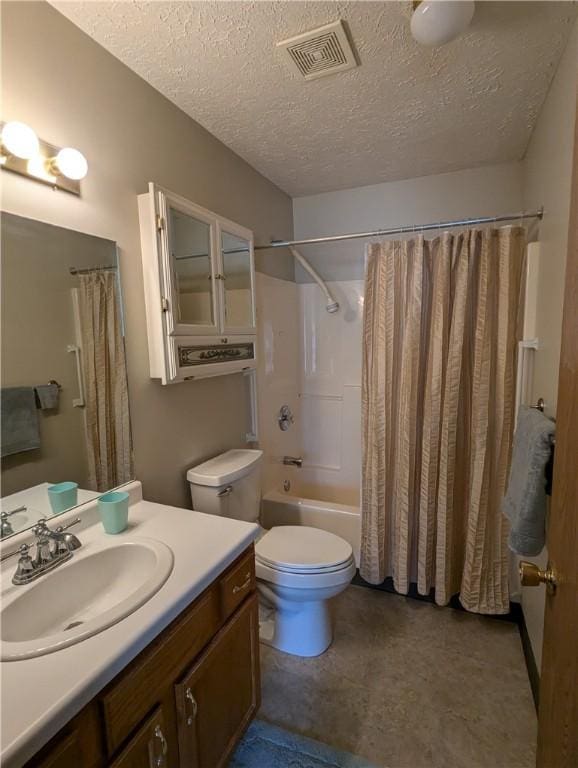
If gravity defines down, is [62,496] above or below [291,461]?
above

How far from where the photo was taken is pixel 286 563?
5.23 ft

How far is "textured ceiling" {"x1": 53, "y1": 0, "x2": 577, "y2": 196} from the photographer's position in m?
1.14

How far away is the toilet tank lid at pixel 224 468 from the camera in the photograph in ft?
5.34

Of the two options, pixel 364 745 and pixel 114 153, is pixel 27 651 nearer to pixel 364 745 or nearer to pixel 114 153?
pixel 364 745

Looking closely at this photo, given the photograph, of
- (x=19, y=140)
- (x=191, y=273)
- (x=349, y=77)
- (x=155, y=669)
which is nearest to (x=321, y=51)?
(x=349, y=77)

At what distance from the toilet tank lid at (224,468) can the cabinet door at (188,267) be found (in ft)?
1.98

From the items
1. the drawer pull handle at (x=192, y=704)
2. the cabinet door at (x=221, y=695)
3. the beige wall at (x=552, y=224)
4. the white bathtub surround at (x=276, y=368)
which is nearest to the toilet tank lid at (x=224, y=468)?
the white bathtub surround at (x=276, y=368)

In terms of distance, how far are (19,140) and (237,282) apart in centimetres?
A: 101

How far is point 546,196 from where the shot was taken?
5.08 ft

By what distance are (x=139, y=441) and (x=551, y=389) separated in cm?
153

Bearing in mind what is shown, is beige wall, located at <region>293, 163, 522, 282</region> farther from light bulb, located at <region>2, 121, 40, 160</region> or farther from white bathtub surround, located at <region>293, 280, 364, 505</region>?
light bulb, located at <region>2, 121, 40, 160</region>

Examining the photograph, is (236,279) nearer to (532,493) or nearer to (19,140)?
(19,140)

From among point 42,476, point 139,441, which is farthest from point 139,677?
point 139,441

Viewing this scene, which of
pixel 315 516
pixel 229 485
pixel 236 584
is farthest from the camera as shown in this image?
pixel 315 516
